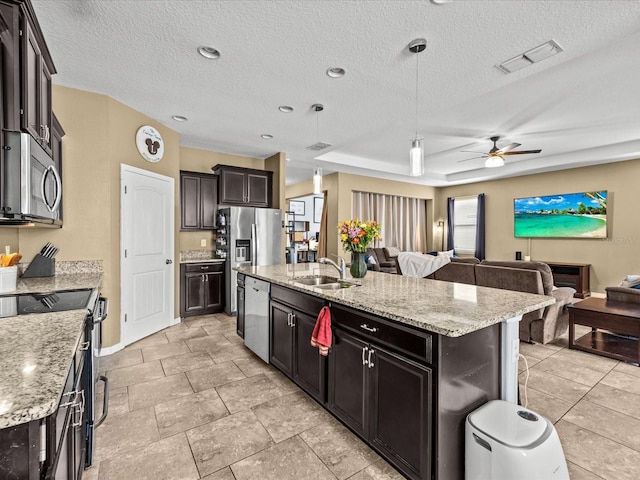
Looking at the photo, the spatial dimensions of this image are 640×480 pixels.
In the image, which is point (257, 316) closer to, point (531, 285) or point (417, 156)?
point (417, 156)

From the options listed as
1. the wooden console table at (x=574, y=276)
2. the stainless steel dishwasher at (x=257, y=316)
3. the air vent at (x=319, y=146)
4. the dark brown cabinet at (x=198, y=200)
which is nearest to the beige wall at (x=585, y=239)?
the wooden console table at (x=574, y=276)

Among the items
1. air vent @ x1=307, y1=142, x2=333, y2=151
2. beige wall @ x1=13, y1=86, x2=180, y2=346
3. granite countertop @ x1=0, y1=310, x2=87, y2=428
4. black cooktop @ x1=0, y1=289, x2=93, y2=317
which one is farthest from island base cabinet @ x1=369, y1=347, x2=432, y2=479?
air vent @ x1=307, y1=142, x2=333, y2=151

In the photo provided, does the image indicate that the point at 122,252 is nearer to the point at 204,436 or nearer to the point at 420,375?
the point at 204,436

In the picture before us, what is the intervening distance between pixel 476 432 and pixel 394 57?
2.60 meters

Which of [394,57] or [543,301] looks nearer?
[543,301]

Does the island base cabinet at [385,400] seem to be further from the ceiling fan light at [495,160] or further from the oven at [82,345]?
the ceiling fan light at [495,160]

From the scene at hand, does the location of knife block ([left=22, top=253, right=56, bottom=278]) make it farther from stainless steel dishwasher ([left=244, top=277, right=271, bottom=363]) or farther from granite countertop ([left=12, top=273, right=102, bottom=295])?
stainless steel dishwasher ([left=244, top=277, right=271, bottom=363])

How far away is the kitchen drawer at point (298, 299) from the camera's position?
2.27 meters

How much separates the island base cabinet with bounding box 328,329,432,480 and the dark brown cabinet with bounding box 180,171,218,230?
3659 mm

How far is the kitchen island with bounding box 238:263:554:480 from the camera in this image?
4.81 ft

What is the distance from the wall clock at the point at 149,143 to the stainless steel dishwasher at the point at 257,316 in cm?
207

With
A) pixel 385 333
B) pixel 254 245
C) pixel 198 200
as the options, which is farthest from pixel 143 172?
pixel 385 333

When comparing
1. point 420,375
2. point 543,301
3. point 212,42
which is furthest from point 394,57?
point 420,375

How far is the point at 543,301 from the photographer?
1856mm
